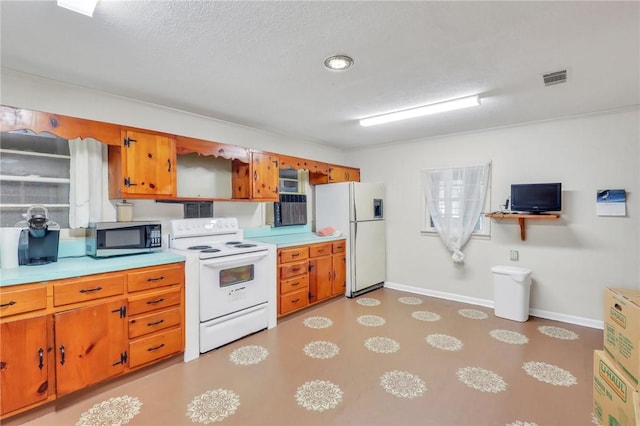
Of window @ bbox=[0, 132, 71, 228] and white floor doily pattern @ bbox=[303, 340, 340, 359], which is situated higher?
window @ bbox=[0, 132, 71, 228]

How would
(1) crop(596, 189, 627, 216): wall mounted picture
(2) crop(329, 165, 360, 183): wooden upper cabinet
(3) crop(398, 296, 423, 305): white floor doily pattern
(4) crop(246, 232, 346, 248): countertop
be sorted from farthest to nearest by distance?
(2) crop(329, 165, 360, 183): wooden upper cabinet
(3) crop(398, 296, 423, 305): white floor doily pattern
(4) crop(246, 232, 346, 248): countertop
(1) crop(596, 189, 627, 216): wall mounted picture

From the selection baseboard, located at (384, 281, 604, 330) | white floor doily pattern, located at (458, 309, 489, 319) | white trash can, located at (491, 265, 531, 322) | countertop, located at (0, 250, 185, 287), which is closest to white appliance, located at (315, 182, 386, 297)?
baseboard, located at (384, 281, 604, 330)

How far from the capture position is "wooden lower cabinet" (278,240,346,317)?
3615 mm

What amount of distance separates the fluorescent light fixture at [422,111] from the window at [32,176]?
2998 millimetres

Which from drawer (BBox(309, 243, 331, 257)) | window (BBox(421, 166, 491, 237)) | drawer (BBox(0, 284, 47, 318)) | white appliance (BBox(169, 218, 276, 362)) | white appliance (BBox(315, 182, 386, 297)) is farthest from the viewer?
white appliance (BBox(315, 182, 386, 297))

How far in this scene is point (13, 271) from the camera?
200cm

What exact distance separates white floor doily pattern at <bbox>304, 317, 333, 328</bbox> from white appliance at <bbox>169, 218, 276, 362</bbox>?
409 millimetres

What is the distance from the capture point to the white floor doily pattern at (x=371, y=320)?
11.4 ft

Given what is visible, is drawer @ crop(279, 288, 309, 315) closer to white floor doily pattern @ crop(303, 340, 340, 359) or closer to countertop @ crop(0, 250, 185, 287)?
white floor doily pattern @ crop(303, 340, 340, 359)

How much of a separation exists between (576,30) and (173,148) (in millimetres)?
3188

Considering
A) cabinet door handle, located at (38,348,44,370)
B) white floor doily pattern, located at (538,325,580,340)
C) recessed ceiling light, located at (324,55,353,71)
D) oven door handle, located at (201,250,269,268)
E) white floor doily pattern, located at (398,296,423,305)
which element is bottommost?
white floor doily pattern, located at (538,325,580,340)

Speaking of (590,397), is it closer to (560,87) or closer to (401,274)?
(560,87)

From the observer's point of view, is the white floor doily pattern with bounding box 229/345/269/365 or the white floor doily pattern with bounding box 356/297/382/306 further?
the white floor doily pattern with bounding box 356/297/382/306

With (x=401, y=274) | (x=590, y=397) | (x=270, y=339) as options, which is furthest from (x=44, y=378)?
(x=401, y=274)
